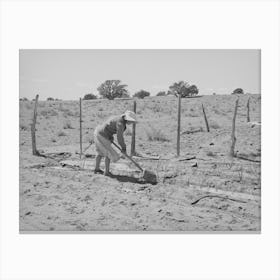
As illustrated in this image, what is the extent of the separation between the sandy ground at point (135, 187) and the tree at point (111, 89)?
107 centimetres

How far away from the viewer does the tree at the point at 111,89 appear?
20.3 feet

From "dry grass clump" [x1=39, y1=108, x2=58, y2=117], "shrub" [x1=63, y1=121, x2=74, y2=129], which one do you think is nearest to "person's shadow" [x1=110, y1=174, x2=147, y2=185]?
"dry grass clump" [x1=39, y1=108, x2=58, y2=117]

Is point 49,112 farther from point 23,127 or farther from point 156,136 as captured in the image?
point 156,136

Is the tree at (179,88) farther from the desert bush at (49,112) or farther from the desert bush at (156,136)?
the desert bush at (49,112)

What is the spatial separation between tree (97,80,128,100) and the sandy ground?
3.51 feet

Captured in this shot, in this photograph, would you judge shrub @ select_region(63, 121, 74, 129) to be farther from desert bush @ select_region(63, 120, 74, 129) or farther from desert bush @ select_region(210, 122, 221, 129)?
desert bush @ select_region(210, 122, 221, 129)

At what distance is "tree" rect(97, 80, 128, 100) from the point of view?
617cm

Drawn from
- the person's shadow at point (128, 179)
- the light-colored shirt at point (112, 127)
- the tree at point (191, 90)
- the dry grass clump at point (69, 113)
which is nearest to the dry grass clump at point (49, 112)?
the dry grass clump at point (69, 113)

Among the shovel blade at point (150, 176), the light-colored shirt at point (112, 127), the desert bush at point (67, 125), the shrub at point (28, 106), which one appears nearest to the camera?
the light-colored shirt at point (112, 127)
